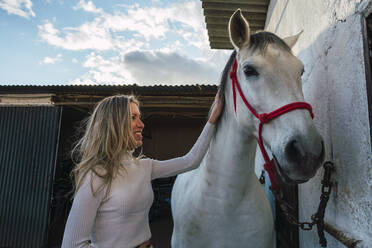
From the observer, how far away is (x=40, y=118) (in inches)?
194

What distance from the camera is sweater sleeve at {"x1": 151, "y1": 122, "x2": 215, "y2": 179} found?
4.69ft

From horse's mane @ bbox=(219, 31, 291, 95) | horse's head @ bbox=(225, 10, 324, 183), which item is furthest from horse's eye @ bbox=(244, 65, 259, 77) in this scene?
horse's mane @ bbox=(219, 31, 291, 95)

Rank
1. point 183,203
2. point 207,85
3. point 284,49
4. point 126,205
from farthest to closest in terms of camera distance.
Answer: point 207,85 → point 183,203 → point 284,49 → point 126,205

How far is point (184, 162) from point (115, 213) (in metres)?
0.56

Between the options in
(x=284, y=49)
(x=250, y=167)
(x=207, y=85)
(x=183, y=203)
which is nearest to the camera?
(x=284, y=49)

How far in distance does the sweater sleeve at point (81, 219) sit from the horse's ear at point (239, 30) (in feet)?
3.63

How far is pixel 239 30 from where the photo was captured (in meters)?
1.36

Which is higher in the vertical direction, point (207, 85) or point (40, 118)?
point (207, 85)

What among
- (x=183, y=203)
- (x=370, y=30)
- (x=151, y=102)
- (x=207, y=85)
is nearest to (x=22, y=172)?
(x=151, y=102)

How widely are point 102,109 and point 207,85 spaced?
3631 millimetres

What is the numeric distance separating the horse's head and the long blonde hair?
66 cm

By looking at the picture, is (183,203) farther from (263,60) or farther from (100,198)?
(263,60)

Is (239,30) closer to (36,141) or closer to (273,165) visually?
(273,165)

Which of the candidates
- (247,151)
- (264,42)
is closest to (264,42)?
(264,42)
